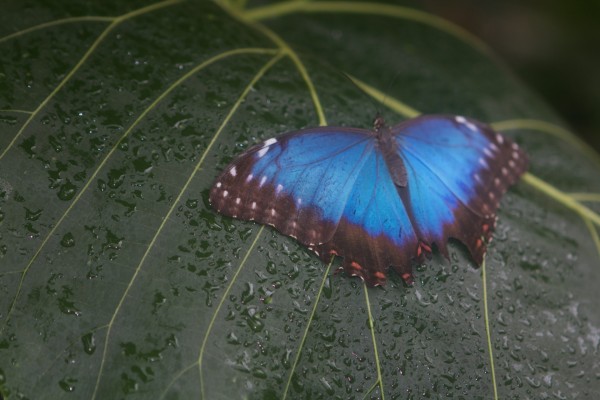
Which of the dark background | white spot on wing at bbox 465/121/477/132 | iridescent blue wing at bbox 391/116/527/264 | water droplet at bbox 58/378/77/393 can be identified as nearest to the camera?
water droplet at bbox 58/378/77/393

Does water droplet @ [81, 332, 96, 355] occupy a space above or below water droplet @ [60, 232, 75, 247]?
below

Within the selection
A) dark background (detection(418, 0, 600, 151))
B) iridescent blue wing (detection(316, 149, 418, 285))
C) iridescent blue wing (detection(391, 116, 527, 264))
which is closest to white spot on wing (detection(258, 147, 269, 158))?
iridescent blue wing (detection(316, 149, 418, 285))

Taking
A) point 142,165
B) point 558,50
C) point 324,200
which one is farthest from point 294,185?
point 558,50

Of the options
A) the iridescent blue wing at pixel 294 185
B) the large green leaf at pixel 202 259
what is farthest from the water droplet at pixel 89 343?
the iridescent blue wing at pixel 294 185

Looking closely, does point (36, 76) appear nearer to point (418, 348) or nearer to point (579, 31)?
point (418, 348)

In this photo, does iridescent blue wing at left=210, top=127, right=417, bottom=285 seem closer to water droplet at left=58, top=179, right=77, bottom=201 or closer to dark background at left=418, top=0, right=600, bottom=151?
water droplet at left=58, top=179, right=77, bottom=201

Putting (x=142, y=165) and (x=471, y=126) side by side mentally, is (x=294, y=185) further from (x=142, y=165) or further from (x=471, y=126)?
(x=471, y=126)

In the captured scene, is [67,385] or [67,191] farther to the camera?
[67,191]

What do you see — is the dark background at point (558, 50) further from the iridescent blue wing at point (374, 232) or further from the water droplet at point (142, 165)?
the water droplet at point (142, 165)
